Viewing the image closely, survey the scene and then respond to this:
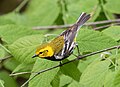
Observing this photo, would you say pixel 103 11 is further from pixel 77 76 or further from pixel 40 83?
pixel 40 83

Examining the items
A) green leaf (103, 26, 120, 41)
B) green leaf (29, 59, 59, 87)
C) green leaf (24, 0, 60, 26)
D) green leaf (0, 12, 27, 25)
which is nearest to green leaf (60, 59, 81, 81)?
green leaf (29, 59, 59, 87)

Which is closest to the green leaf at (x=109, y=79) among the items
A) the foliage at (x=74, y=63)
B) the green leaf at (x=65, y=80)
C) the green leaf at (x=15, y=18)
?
the foliage at (x=74, y=63)

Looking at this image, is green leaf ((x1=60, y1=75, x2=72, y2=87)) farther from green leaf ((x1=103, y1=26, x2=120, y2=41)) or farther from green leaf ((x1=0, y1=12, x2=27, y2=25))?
green leaf ((x1=0, y1=12, x2=27, y2=25))

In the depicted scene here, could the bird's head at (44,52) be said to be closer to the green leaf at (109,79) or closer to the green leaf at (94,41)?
the green leaf at (94,41)

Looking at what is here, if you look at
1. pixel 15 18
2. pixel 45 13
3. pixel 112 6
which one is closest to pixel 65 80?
pixel 112 6

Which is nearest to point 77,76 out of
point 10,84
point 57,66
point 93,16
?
point 57,66

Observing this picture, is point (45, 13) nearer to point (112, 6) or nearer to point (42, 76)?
point (112, 6)
